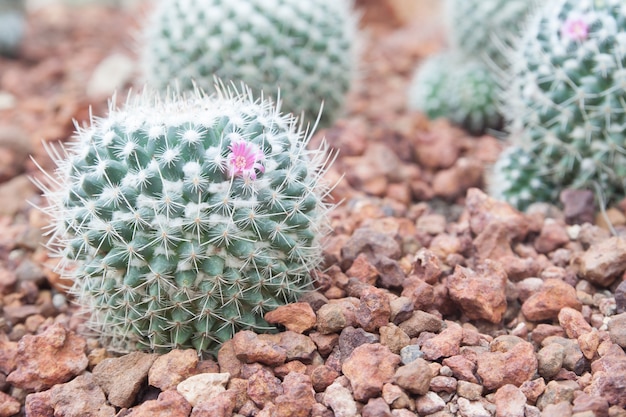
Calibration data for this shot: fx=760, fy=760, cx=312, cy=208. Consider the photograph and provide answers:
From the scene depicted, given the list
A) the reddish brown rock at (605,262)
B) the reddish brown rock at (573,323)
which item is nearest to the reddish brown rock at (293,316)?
the reddish brown rock at (573,323)

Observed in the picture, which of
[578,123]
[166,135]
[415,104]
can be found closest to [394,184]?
[578,123]

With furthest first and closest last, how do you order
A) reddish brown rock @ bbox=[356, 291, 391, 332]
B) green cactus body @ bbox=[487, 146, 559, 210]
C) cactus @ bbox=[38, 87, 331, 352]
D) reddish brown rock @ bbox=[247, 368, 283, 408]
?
green cactus body @ bbox=[487, 146, 559, 210] → reddish brown rock @ bbox=[356, 291, 391, 332] → cactus @ bbox=[38, 87, 331, 352] → reddish brown rock @ bbox=[247, 368, 283, 408]

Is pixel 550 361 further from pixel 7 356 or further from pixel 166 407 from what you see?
pixel 7 356

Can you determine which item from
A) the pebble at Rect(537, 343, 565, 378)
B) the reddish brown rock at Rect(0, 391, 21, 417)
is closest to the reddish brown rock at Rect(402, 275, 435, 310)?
the pebble at Rect(537, 343, 565, 378)

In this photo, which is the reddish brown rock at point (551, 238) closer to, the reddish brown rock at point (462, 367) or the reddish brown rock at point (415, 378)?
the reddish brown rock at point (462, 367)

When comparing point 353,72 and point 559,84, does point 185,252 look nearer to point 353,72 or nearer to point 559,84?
point 559,84

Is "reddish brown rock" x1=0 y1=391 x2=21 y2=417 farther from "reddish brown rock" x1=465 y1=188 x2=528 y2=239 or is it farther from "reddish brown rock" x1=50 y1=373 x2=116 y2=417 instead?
"reddish brown rock" x1=465 y1=188 x2=528 y2=239
